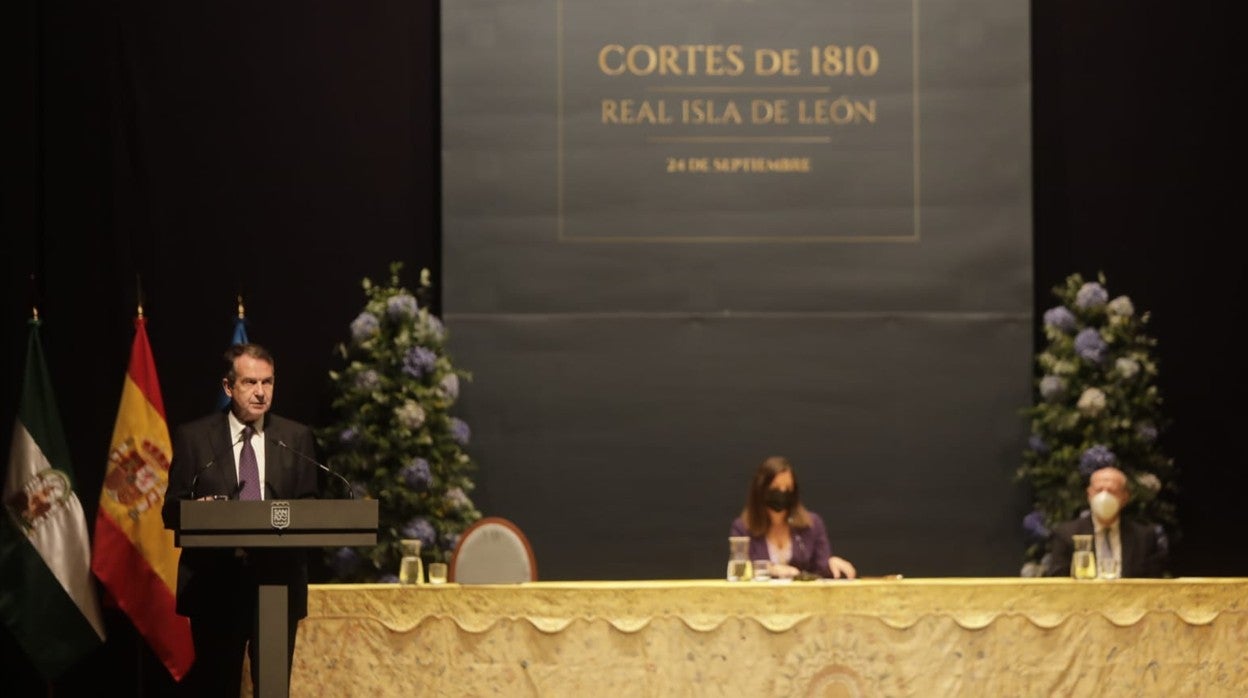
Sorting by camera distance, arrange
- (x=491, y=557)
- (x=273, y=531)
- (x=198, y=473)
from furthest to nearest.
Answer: (x=491, y=557)
(x=198, y=473)
(x=273, y=531)

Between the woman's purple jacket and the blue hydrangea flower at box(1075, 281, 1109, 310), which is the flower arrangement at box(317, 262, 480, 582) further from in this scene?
the blue hydrangea flower at box(1075, 281, 1109, 310)

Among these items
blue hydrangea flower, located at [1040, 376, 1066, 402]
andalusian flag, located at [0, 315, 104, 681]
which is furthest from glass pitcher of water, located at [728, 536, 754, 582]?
andalusian flag, located at [0, 315, 104, 681]

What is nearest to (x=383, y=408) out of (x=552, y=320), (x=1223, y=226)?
(x=552, y=320)

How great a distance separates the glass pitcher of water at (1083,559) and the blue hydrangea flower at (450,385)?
102 inches

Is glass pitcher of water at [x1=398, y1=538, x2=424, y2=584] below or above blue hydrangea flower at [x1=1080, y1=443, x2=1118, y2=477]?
below

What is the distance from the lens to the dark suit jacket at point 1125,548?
660cm

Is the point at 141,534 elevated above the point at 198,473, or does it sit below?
below

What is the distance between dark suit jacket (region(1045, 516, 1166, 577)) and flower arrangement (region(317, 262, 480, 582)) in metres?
2.41

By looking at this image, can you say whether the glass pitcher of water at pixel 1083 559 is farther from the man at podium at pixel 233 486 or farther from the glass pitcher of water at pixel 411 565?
the man at podium at pixel 233 486

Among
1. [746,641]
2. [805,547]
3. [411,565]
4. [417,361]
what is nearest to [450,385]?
[417,361]

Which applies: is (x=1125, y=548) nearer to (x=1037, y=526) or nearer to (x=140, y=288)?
(x=1037, y=526)

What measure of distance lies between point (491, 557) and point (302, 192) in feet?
7.73

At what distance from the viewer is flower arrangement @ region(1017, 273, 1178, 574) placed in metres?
7.05

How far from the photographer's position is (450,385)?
690 cm
